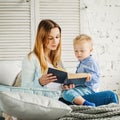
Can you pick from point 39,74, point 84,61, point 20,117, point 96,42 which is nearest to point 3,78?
point 39,74

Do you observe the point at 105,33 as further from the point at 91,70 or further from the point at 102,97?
the point at 102,97

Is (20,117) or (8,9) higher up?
(8,9)

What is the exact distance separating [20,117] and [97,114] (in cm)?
36

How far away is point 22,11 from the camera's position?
3375 millimetres

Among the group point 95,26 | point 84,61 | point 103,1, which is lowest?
point 84,61

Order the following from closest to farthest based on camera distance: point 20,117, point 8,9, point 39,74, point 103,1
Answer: point 20,117 < point 39,74 < point 8,9 < point 103,1

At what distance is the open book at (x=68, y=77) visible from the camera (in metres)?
1.88

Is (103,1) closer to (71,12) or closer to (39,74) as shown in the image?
(71,12)

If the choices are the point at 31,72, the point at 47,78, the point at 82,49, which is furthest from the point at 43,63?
the point at 82,49

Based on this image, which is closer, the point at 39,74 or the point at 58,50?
the point at 39,74

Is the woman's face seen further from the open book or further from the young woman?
the open book

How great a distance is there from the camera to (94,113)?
145 centimetres

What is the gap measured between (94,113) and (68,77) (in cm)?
52

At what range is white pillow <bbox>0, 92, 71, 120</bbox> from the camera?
131 centimetres
